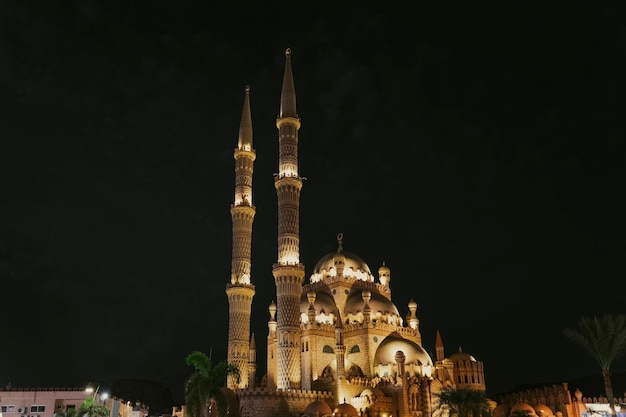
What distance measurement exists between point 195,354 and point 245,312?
910 inches

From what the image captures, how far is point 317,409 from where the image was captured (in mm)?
45656

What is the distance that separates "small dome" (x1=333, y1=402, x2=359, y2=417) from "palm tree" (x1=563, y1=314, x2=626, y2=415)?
18170 mm

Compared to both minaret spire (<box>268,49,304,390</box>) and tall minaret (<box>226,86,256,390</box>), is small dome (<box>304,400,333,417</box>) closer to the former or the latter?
minaret spire (<box>268,49,304,390</box>)

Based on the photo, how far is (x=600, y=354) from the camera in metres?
33.8

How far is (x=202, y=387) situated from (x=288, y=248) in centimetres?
2276

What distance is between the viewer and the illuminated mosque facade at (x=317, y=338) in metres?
48.4

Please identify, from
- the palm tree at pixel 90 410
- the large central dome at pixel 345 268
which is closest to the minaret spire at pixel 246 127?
the large central dome at pixel 345 268

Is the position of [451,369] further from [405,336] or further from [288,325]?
[288,325]

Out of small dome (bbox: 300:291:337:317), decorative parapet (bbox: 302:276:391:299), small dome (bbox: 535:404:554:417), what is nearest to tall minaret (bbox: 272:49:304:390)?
small dome (bbox: 300:291:337:317)

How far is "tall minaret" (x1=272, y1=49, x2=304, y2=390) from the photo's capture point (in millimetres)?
50875

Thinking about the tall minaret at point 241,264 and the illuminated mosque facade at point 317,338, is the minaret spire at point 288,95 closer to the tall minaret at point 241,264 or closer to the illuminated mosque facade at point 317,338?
the illuminated mosque facade at point 317,338

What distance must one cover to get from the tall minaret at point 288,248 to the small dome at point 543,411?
19.0m

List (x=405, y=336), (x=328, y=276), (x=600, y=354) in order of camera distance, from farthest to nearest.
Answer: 1. (x=328, y=276)
2. (x=405, y=336)
3. (x=600, y=354)

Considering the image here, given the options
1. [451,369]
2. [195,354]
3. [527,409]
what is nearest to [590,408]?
[527,409]
